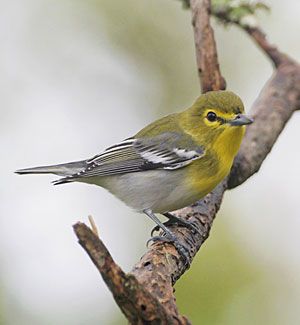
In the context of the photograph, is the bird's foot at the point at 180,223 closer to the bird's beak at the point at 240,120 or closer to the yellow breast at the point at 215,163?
the yellow breast at the point at 215,163

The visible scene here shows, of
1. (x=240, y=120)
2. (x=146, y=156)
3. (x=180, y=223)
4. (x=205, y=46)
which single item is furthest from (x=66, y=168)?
(x=205, y=46)

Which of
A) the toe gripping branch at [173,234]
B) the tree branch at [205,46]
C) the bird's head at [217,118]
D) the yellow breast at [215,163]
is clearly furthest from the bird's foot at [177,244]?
the tree branch at [205,46]

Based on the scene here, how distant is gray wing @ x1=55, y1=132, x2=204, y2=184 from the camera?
13.6 ft

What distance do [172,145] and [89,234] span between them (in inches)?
78.8

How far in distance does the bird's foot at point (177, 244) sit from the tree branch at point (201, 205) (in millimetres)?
33

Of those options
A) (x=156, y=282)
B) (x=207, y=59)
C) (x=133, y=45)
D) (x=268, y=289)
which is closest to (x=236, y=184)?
(x=207, y=59)

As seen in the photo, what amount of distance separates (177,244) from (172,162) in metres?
0.72

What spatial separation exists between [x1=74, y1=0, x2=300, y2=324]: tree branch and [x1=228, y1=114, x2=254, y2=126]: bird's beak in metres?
0.39

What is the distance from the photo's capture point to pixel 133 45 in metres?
6.69

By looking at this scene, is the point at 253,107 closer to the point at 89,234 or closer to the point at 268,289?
the point at 268,289

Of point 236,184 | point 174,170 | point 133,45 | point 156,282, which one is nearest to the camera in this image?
point 156,282

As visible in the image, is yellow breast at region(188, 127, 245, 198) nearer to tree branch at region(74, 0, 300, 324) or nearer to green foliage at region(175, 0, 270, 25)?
tree branch at region(74, 0, 300, 324)

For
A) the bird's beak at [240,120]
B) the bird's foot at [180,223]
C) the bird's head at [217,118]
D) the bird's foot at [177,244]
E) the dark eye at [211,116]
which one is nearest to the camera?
the bird's foot at [177,244]

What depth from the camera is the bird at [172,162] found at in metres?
4.00
